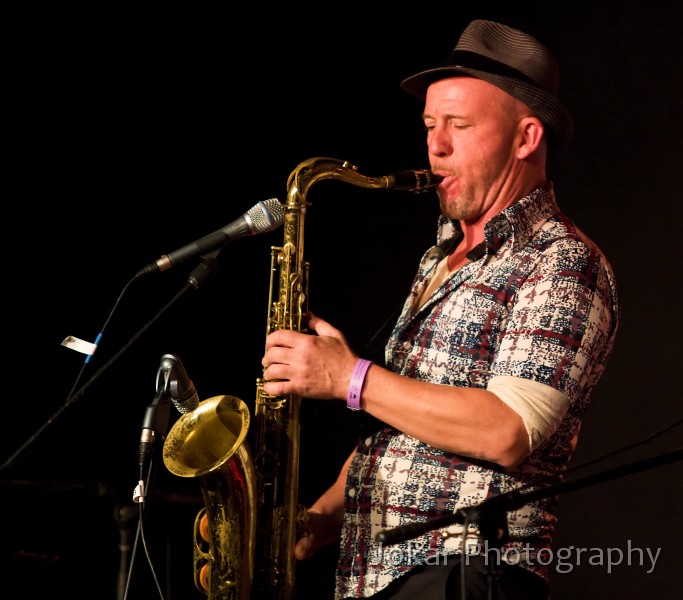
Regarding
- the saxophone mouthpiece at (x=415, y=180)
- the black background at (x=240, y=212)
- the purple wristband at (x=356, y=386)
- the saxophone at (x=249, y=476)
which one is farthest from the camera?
the black background at (x=240, y=212)

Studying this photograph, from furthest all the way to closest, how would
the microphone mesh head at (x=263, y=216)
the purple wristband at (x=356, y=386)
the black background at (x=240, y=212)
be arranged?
the black background at (x=240, y=212)
the microphone mesh head at (x=263, y=216)
the purple wristband at (x=356, y=386)

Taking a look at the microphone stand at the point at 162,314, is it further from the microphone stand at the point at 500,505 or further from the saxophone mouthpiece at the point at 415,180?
the microphone stand at the point at 500,505

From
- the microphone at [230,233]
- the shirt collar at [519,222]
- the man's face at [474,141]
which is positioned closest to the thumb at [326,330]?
the microphone at [230,233]

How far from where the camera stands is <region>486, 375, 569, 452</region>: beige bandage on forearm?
78.7 inches

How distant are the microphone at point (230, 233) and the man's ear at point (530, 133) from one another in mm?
786

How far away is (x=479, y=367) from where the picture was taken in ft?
7.22

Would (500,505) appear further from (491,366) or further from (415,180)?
(415,180)

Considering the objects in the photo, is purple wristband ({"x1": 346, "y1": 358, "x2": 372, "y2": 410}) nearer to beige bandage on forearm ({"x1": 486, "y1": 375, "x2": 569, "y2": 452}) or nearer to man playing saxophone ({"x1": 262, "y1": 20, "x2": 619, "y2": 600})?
man playing saxophone ({"x1": 262, "y1": 20, "x2": 619, "y2": 600})

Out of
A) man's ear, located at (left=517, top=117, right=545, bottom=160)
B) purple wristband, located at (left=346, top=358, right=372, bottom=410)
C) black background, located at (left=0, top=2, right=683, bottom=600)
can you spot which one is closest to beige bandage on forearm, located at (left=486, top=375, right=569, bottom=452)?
purple wristband, located at (left=346, top=358, right=372, bottom=410)

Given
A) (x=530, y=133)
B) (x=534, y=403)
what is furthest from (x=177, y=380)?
(x=530, y=133)

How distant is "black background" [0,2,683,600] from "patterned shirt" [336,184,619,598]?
3.45 ft

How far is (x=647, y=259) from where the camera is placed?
10.9 feet

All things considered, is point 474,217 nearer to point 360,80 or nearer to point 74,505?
point 360,80

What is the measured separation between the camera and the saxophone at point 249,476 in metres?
2.48
